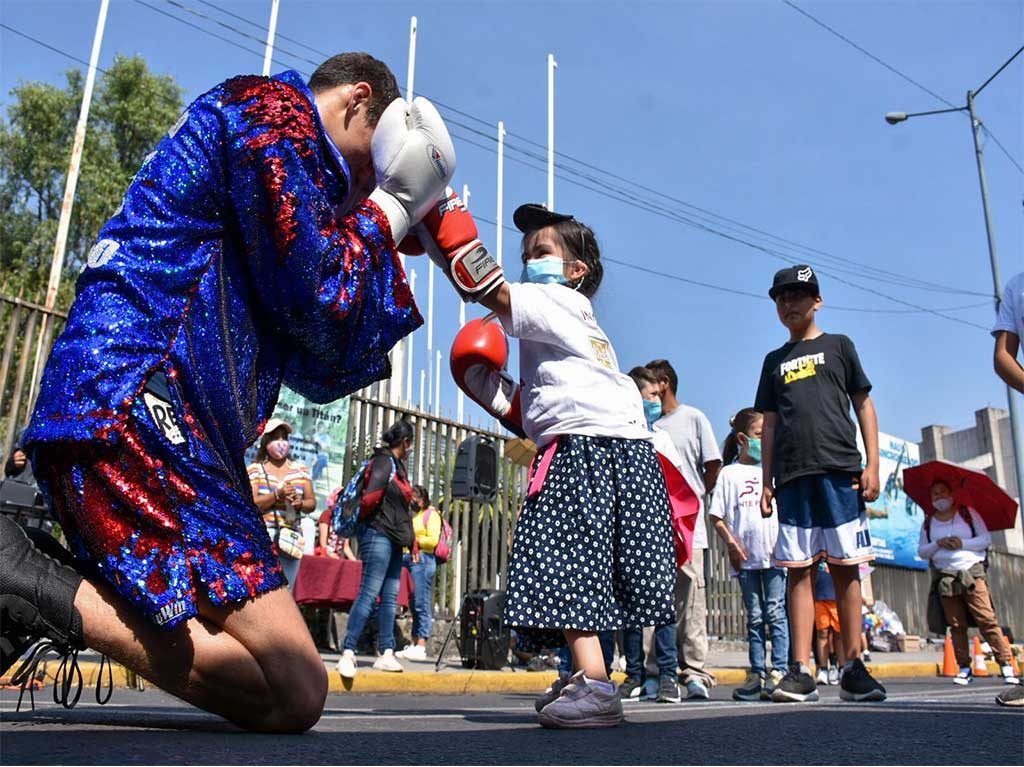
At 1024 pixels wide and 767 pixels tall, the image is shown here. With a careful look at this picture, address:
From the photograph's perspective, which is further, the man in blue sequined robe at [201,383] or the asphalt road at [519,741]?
the man in blue sequined robe at [201,383]

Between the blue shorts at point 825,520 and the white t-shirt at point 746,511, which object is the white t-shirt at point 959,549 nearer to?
the white t-shirt at point 746,511

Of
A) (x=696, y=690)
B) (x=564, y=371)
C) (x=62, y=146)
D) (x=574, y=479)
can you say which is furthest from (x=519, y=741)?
(x=62, y=146)

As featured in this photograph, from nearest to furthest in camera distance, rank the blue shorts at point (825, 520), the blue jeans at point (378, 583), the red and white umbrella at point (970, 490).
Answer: the blue shorts at point (825, 520) < the blue jeans at point (378, 583) < the red and white umbrella at point (970, 490)

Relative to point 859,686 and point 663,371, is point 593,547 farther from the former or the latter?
point 663,371

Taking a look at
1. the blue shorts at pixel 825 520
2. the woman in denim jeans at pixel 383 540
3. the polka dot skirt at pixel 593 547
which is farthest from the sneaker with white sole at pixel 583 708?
the woman in denim jeans at pixel 383 540

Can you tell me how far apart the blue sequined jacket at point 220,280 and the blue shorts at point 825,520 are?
10.3 ft

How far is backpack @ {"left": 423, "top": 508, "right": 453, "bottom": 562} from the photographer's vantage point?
9.61 metres

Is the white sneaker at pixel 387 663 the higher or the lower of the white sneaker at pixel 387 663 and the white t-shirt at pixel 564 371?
the lower

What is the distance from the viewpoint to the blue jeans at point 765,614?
658cm

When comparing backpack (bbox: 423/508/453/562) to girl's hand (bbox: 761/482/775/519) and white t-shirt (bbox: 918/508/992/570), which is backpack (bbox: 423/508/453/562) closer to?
white t-shirt (bbox: 918/508/992/570)

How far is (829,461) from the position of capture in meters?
4.75

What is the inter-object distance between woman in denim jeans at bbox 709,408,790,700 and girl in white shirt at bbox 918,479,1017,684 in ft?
6.72

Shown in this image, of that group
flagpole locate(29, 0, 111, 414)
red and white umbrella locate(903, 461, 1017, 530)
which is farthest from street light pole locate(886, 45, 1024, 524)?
flagpole locate(29, 0, 111, 414)

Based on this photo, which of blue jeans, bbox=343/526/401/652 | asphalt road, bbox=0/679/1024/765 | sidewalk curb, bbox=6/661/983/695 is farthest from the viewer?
blue jeans, bbox=343/526/401/652
